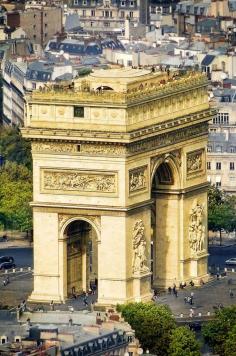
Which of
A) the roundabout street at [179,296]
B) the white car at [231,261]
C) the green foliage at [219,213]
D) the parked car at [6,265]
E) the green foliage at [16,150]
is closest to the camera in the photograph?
the roundabout street at [179,296]

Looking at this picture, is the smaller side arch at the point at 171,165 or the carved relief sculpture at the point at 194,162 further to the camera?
the carved relief sculpture at the point at 194,162

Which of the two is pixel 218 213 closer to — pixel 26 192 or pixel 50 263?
pixel 26 192

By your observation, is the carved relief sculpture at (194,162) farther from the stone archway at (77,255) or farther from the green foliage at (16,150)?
the green foliage at (16,150)

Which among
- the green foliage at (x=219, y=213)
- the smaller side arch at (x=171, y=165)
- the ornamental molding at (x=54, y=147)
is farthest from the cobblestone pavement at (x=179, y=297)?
the green foliage at (x=219, y=213)

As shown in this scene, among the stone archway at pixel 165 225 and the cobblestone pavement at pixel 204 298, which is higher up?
the stone archway at pixel 165 225

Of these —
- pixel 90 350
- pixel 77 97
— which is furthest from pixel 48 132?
pixel 90 350

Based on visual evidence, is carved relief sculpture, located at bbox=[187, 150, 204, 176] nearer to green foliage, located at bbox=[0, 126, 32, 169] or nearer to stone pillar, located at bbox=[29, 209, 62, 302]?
stone pillar, located at bbox=[29, 209, 62, 302]

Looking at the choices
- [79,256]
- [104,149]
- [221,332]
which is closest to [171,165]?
[79,256]
